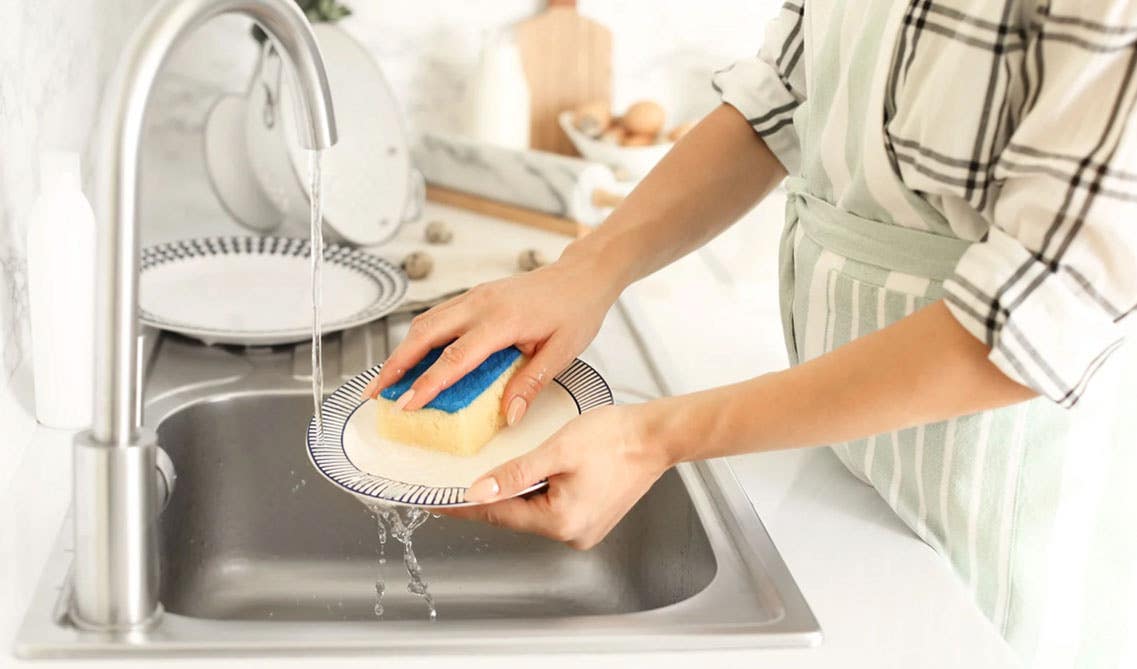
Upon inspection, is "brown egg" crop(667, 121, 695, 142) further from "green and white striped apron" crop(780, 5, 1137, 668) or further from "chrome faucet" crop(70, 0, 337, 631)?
"chrome faucet" crop(70, 0, 337, 631)

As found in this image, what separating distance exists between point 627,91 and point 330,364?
0.92m

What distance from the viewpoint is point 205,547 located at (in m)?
1.17

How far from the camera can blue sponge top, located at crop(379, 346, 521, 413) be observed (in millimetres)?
963

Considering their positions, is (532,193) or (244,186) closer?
(244,186)

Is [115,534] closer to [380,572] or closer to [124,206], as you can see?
[124,206]

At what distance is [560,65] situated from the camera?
1972 mm

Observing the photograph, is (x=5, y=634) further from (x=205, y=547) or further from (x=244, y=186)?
(x=244, y=186)

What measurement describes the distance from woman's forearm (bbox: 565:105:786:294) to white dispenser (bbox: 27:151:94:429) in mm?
425

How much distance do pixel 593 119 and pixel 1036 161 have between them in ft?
3.95

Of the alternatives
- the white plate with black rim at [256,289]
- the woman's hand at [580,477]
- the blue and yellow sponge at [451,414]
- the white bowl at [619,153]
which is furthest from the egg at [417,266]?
the woman's hand at [580,477]

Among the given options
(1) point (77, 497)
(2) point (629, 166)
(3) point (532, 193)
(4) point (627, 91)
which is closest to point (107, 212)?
(1) point (77, 497)

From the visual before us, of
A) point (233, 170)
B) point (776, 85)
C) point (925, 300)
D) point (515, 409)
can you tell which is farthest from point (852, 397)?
point (233, 170)

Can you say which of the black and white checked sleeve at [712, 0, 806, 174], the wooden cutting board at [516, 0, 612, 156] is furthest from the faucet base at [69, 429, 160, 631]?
the wooden cutting board at [516, 0, 612, 156]

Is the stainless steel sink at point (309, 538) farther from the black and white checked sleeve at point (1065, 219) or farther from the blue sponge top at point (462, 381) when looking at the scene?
the black and white checked sleeve at point (1065, 219)
